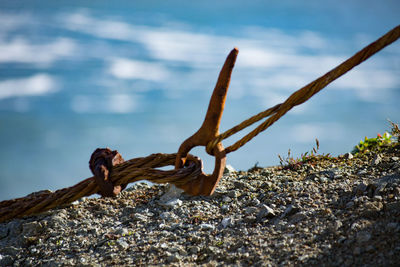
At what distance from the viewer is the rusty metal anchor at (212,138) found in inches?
121

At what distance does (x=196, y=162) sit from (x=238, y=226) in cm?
62

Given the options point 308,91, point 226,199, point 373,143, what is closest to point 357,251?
point 308,91

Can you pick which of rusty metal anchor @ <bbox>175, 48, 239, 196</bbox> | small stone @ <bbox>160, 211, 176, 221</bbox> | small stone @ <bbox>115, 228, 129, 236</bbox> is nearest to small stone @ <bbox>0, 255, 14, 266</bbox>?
small stone @ <bbox>115, 228, 129, 236</bbox>

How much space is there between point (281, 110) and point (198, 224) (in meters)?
1.15

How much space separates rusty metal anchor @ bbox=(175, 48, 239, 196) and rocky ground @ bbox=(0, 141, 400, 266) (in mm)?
299

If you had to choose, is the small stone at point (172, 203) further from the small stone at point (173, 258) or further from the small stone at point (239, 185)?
the small stone at point (173, 258)

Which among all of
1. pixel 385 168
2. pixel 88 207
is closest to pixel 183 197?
pixel 88 207

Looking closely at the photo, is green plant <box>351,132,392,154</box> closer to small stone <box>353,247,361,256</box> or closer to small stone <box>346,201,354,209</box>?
small stone <box>346,201,354,209</box>

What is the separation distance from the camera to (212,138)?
321 centimetres

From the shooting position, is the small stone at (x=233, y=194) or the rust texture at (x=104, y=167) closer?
the rust texture at (x=104, y=167)

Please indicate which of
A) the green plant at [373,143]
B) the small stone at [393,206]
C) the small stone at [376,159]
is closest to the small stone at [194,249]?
the small stone at [393,206]

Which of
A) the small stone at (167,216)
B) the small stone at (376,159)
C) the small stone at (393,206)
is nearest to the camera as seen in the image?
the small stone at (393,206)

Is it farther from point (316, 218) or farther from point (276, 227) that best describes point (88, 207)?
point (316, 218)

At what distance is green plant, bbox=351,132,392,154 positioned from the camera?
5.03 m
